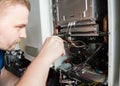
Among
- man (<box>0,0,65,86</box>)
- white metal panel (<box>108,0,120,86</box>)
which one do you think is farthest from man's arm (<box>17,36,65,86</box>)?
white metal panel (<box>108,0,120,86</box>)

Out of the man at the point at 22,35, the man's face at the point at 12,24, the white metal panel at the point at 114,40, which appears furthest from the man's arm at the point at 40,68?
the white metal panel at the point at 114,40

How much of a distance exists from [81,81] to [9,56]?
1616mm

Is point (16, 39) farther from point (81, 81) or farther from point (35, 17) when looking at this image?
point (35, 17)

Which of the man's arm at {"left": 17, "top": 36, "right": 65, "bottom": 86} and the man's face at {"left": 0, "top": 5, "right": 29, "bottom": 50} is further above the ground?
the man's face at {"left": 0, "top": 5, "right": 29, "bottom": 50}

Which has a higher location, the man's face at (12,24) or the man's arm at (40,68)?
the man's face at (12,24)

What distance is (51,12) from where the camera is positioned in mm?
1347

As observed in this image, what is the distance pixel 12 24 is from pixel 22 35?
0.08 meters

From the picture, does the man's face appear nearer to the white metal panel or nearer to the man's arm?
the man's arm

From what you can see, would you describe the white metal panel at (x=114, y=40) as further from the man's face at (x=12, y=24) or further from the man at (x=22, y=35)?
the man's face at (x=12, y=24)

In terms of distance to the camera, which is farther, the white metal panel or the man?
the white metal panel

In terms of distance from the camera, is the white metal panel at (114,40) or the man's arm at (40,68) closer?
the man's arm at (40,68)

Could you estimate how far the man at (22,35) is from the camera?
2.29ft

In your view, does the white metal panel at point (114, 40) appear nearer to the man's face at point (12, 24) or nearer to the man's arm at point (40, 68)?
the man's arm at point (40, 68)

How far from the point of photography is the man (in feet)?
2.29
